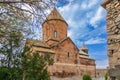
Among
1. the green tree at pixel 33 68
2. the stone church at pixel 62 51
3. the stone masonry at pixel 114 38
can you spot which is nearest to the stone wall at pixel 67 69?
the stone church at pixel 62 51

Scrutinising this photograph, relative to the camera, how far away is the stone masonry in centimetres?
491

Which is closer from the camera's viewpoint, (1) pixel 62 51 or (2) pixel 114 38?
(2) pixel 114 38

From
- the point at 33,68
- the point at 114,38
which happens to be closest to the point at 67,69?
the point at 33,68

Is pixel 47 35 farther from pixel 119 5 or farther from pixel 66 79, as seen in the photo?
pixel 119 5

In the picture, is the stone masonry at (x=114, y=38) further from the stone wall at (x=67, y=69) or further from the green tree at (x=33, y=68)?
the stone wall at (x=67, y=69)

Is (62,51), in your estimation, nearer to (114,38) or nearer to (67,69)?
(67,69)

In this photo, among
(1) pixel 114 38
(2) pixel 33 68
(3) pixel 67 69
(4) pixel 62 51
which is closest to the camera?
(1) pixel 114 38

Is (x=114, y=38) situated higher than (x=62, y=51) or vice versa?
(x=62, y=51)

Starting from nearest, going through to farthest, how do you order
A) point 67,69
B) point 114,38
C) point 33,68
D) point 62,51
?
1. point 114,38
2. point 33,68
3. point 67,69
4. point 62,51

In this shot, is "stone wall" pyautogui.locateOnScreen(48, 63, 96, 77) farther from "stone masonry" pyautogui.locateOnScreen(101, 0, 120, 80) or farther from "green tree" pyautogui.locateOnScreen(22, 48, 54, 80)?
"stone masonry" pyautogui.locateOnScreen(101, 0, 120, 80)

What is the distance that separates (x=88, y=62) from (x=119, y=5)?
28611 millimetres

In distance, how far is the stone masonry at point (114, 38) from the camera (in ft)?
16.1

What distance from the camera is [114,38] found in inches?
201

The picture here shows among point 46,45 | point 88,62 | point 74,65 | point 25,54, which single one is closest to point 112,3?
point 25,54
